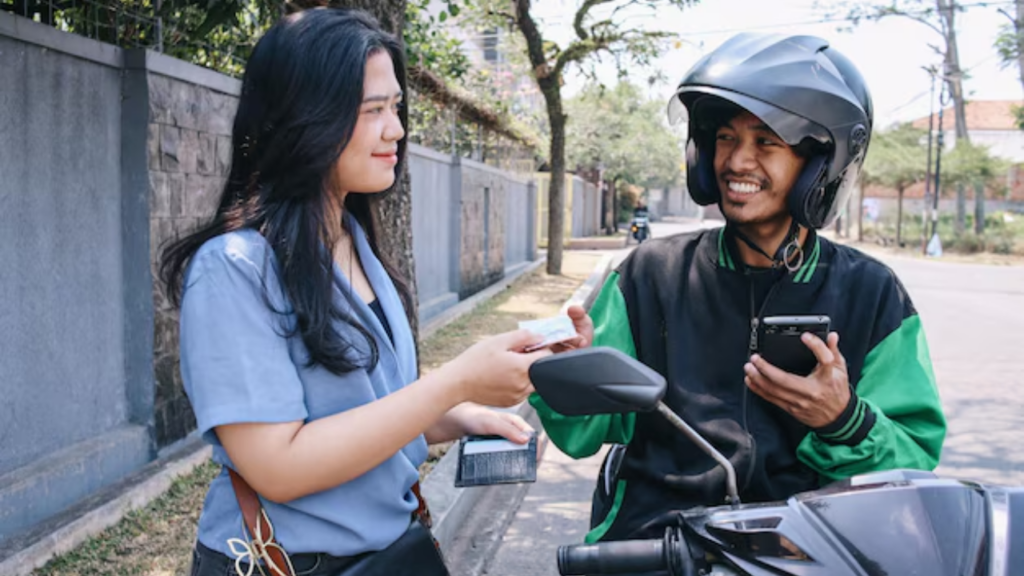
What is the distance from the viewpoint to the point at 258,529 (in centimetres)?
153

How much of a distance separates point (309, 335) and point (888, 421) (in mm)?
1179

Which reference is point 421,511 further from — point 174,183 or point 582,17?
point 582,17

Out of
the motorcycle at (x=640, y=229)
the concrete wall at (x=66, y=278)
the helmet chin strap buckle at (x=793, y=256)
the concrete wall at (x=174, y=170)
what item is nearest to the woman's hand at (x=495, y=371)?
the helmet chin strap buckle at (x=793, y=256)

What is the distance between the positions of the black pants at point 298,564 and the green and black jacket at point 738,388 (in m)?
0.63

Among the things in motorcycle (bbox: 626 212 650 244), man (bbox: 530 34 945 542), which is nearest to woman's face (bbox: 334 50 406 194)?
man (bbox: 530 34 945 542)

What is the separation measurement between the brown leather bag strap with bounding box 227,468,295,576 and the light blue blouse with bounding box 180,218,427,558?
0.06 ft

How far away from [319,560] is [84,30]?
13.4 feet

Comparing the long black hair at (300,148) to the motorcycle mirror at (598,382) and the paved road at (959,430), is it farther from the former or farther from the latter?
the paved road at (959,430)

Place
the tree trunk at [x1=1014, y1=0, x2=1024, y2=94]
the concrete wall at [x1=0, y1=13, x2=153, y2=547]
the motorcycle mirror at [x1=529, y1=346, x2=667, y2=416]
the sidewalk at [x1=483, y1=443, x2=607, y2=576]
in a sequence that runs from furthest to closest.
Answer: the tree trunk at [x1=1014, y1=0, x2=1024, y2=94], the sidewalk at [x1=483, y1=443, x2=607, y2=576], the concrete wall at [x1=0, y1=13, x2=153, y2=547], the motorcycle mirror at [x1=529, y1=346, x2=667, y2=416]

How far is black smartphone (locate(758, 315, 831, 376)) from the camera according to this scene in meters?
1.64

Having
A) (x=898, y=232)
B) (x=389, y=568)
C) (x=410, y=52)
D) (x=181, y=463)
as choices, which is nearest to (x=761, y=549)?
(x=389, y=568)

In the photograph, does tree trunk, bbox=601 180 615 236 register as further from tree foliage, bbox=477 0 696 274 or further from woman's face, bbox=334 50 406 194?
woman's face, bbox=334 50 406 194

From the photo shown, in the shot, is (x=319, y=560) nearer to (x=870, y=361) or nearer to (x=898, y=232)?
(x=870, y=361)

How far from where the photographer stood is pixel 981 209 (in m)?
32.6
